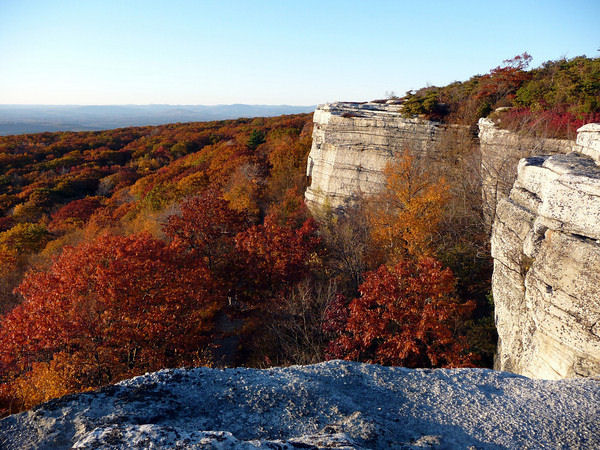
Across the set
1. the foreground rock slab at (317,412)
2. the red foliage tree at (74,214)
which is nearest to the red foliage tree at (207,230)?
the foreground rock slab at (317,412)

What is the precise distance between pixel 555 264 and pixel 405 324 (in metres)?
5.50

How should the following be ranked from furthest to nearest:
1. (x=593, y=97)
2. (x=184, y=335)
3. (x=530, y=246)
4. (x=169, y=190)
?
(x=169, y=190), (x=593, y=97), (x=184, y=335), (x=530, y=246)

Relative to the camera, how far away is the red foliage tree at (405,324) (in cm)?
1087

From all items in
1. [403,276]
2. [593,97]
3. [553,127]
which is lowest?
[403,276]

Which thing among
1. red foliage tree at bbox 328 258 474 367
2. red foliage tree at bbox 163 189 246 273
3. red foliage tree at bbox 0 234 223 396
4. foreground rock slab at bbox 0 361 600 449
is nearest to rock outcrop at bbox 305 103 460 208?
red foliage tree at bbox 163 189 246 273

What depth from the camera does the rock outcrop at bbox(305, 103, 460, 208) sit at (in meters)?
22.4

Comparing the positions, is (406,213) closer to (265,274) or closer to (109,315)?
(265,274)

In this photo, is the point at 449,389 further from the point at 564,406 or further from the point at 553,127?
the point at 553,127

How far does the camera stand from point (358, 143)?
24078 millimetres

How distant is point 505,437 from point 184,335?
11251mm

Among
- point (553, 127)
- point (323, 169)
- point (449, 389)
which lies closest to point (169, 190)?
point (323, 169)

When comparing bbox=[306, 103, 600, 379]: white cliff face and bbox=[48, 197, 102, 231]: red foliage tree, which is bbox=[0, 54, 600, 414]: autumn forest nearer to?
bbox=[48, 197, 102, 231]: red foliage tree

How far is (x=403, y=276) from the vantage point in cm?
1345

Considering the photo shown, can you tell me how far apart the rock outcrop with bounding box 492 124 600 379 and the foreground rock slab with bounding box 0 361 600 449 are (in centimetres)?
139
